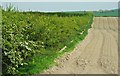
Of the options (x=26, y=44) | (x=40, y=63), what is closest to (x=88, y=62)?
(x=40, y=63)

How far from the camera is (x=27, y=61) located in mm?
10664

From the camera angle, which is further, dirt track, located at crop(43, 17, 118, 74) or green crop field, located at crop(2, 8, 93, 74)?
dirt track, located at crop(43, 17, 118, 74)

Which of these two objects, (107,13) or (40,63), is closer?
(40,63)

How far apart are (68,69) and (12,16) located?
104 inches

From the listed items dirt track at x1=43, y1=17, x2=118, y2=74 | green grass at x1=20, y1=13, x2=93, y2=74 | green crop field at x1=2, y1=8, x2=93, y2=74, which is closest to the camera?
green crop field at x1=2, y1=8, x2=93, y2=74

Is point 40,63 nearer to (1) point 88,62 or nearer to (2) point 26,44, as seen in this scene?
(2) point 26,44

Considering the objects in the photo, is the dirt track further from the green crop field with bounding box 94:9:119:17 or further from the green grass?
the green crop field with bounding box 94:9:119:17

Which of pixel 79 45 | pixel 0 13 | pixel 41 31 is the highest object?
pixel 0 13

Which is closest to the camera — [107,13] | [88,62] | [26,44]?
[26,44]

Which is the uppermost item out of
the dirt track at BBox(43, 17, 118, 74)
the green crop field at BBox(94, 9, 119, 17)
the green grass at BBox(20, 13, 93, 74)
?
the green grass at BBox(20, 13, 93, 74)

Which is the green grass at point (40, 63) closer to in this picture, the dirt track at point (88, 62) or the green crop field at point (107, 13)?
the dirt track at point (88, 62)

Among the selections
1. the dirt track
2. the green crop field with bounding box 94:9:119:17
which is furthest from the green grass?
the green crop field with bounding box 94:9:119:17

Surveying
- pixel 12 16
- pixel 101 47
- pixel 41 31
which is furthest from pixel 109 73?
pixel 101 47

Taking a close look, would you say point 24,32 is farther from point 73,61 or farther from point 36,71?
point 73,61
